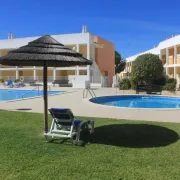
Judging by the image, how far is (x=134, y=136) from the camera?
674 centimetres

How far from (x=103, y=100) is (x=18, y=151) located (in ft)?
43.2

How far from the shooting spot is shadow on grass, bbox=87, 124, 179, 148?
20.1ft

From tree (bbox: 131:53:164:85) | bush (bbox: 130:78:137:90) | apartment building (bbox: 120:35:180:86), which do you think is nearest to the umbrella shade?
tree (bbox: 131:53:164:85)

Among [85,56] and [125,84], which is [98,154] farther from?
[85,56]

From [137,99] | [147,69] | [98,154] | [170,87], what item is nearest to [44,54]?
[98,154]

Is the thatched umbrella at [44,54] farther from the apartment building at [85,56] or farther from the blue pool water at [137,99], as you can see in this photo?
the apartment building at [85,56]

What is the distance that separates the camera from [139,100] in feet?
61.9

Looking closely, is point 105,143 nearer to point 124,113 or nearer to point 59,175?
point 59,175

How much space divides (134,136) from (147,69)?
50.6 ft

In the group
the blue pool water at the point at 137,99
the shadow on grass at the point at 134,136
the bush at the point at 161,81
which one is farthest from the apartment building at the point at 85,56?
the shadow on grass at the point at 134,136

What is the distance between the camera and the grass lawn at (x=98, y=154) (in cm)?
433

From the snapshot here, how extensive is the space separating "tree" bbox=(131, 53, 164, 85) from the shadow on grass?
14.1 metres

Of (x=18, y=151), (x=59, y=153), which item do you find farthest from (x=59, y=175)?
(x=18, y=151)

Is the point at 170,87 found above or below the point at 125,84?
below
